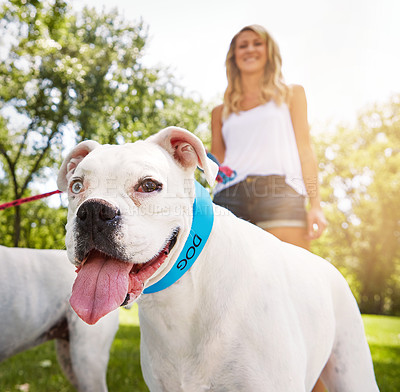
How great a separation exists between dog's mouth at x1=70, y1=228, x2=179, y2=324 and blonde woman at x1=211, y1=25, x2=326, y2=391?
1.44 m

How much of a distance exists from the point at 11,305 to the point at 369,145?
29878mm

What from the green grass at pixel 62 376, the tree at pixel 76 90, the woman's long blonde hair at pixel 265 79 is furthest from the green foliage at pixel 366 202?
the woman's long blonde hair at pixel 265 79

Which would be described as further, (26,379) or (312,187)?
(26,379)

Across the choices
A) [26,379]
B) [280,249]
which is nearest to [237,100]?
[280,249]

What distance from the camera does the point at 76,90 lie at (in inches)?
584

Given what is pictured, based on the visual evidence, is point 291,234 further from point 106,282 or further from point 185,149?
point 106,282

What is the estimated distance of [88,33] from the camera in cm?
1702

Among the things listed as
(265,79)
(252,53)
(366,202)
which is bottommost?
(366,202)

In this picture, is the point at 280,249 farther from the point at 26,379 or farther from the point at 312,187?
the point at 26,379

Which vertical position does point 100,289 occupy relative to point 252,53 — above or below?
below

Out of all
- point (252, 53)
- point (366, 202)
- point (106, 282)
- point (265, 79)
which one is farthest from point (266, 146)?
point (366, 202)

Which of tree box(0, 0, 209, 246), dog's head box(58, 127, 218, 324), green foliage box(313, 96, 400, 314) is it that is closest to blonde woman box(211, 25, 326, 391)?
dog's head box(58, 127, 218, 324)

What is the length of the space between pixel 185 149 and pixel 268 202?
46.7 inches

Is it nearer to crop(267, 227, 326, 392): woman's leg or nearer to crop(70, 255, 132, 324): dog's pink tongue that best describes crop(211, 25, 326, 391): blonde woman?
crop(267, 227, 326, 392): woman's leg
